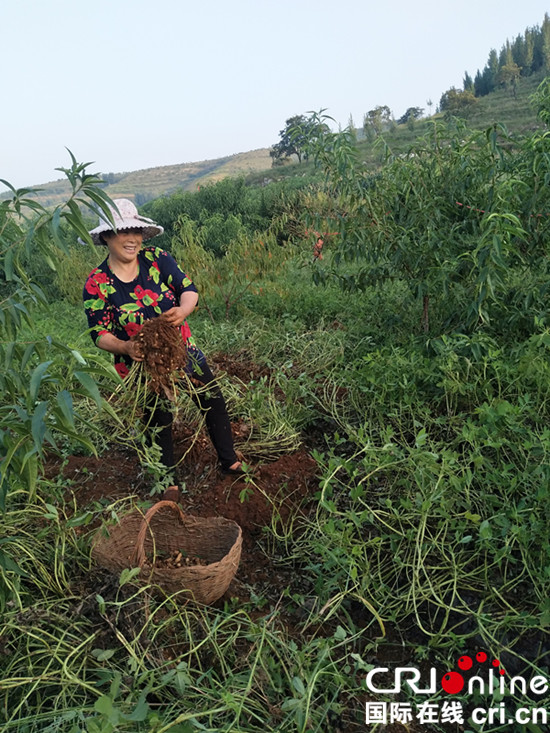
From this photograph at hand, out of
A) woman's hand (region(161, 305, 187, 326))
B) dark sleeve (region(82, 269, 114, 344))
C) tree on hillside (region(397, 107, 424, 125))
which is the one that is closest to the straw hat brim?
dark sleeve (region(82, 269, 114, 344))

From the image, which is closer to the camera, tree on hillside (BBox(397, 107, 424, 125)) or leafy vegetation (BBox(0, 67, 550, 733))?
leafy vegetation (BBox(0, 67, 550, 733))

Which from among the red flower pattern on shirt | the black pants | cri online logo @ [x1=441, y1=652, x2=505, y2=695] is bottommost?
cri online logo @ [x1=441, y1=652, x2=505, y2=695]

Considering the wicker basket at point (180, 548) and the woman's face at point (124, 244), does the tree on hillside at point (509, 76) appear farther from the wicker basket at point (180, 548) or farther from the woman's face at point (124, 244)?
the wicker basket at point (180, 548)

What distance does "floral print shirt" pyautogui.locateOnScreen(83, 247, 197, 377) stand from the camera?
266 centimetres

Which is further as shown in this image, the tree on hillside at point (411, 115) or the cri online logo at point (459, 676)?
the tree on hillside at point (411, 115)

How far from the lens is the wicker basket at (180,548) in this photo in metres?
1.99

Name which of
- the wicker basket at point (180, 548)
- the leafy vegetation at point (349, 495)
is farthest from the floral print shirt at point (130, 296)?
the wicker basket at point (180, 548)

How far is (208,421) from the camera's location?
2.96m

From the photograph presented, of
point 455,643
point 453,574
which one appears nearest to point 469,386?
point 453,574

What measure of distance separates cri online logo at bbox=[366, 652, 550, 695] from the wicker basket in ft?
2.03

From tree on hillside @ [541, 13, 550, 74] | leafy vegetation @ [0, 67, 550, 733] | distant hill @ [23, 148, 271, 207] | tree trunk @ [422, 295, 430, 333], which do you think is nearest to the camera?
leafy vegetation @ [0, 67, 550, 733]

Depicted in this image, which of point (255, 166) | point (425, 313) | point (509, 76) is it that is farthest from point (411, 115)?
point (425, 313)

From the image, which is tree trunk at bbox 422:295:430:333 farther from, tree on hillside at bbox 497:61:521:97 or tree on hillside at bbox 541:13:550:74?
tree on hillside at bbox 541:13:550:74

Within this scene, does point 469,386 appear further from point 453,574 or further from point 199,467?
point 199,467
